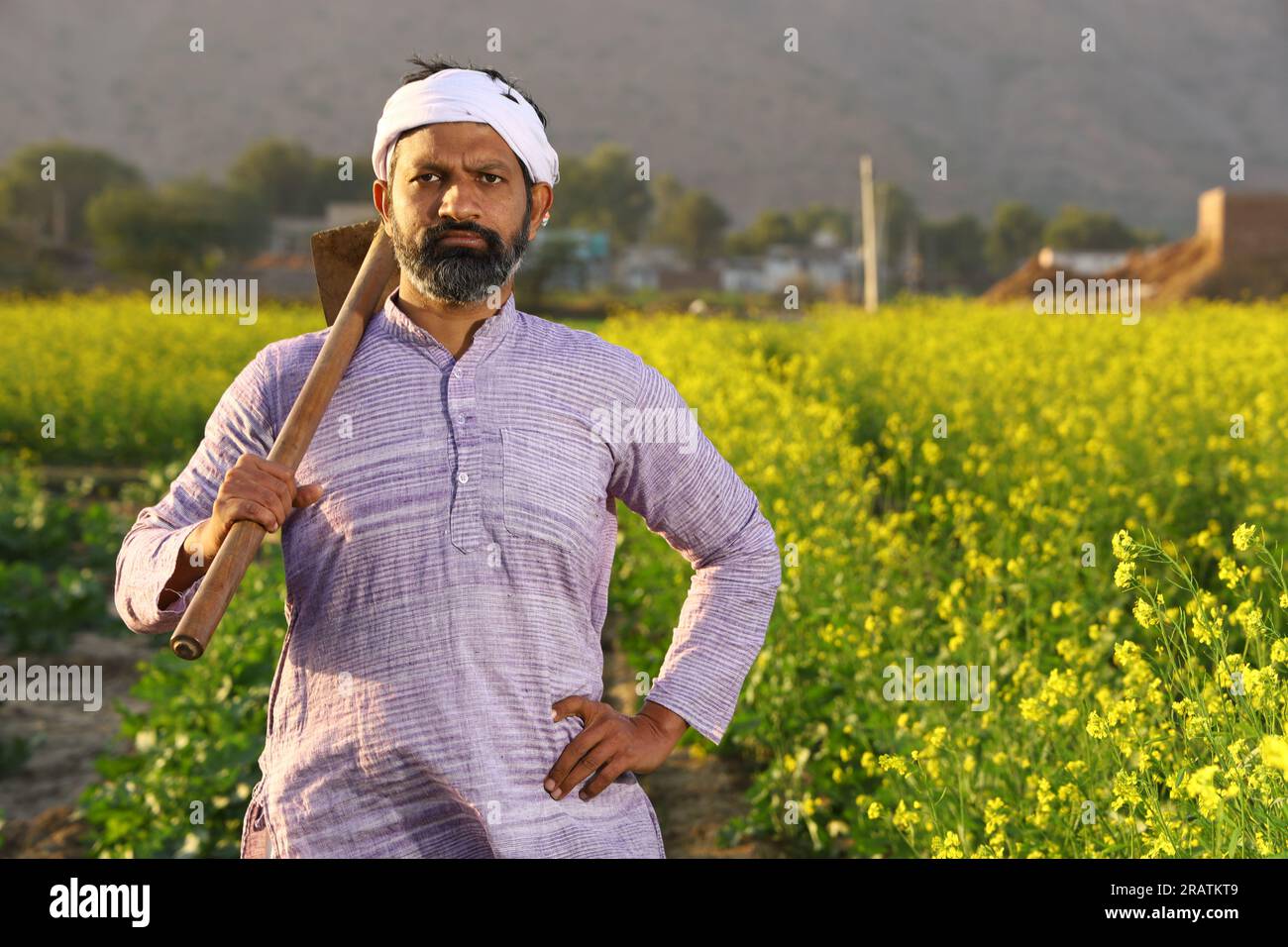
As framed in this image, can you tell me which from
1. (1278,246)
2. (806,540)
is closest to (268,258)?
(1278,246)

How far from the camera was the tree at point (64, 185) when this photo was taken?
101875 mm

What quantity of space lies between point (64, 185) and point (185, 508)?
114 meters

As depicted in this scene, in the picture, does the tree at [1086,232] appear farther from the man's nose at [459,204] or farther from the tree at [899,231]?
the man's nose at [459,204]

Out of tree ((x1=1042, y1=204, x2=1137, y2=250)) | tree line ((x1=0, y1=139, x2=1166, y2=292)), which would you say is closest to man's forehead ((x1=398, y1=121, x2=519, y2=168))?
tree line ((x1=0, y1=139, x2=1166, y2=292))

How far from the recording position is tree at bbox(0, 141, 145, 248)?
101875 mm

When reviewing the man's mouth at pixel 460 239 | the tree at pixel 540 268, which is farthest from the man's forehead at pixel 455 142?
the tree at pixel 540 268

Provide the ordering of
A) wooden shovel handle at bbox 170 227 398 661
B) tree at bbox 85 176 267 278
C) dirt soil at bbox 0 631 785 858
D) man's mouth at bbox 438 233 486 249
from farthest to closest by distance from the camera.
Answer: tree at bbox 85 176 267 278 < dirt soil at bbox 0 631 785 858 < man's mouth at bbox 438 233 486 249 < wooden shovel handle at bbox 170 227 398 661

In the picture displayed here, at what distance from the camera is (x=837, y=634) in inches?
159

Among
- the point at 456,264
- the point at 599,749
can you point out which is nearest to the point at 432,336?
the point at 456,264

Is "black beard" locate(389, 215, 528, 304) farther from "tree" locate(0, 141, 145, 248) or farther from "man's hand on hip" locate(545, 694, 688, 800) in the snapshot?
"tree" locate(0, 141, 145, 248)

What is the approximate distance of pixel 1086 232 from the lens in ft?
377

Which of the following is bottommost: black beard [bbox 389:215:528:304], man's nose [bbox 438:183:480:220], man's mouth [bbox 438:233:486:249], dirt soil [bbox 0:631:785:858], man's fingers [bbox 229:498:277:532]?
dirt soil [bbox 0:631:785:858]

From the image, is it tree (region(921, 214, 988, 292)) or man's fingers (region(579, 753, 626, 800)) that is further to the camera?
tree (region(921, 214, 988, 292))
